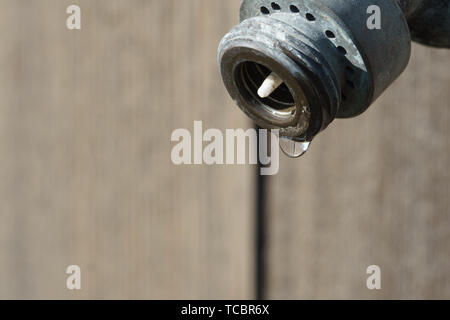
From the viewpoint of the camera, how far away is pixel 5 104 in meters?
1.54

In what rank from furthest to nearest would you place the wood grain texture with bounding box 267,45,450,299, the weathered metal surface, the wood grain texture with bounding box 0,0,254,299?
the wood grain texture with bounding box 0,0,254,299 < the wood grain texture with bounding box 267,45,450,299 < the weathered metal surface

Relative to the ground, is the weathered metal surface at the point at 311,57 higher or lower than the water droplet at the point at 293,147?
higher

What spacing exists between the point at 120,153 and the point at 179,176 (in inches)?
5.5

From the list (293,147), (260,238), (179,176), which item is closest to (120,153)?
(179,176)

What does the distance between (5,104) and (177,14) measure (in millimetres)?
527

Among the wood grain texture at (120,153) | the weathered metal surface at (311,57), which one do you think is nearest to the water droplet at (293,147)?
the weathered metal surface at (311,57)

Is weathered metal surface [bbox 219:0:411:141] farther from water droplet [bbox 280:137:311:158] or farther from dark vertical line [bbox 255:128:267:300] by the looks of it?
dark vertical line [bbox 255:128:267:300]

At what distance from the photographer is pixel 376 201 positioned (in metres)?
1.13

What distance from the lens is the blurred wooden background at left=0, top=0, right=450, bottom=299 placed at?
1123 mm

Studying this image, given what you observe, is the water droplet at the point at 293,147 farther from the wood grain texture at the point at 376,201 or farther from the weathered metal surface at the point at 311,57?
the wood grain texture at the point at 376,201

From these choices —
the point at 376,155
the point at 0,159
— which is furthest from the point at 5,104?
the point at 376,155

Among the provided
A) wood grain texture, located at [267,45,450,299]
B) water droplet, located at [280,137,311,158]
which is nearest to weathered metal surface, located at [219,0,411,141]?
water droplet, located at [280,137,311,158]

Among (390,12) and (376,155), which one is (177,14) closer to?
(376,155)

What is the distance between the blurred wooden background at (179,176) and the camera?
1.12 meters
